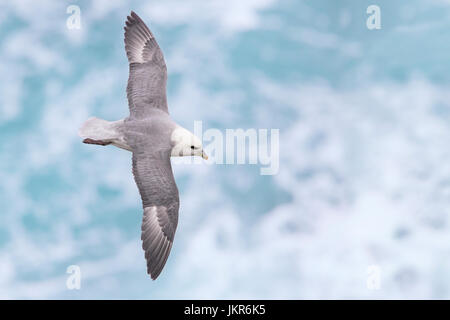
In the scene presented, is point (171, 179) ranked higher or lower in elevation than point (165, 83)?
lower

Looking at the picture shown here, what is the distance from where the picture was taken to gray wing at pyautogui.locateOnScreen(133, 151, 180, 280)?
10.8m

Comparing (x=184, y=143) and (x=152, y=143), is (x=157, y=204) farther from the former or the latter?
(x=184, y=143)

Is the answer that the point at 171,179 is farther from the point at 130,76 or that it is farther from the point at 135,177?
the point at 130,76

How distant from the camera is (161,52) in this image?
1255 centimetres

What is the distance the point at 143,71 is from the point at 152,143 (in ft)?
6.00

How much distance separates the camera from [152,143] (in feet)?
36.5

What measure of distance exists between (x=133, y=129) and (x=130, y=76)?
4.79ft

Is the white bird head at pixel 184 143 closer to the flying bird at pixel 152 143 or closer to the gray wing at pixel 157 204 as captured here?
the flying bird at pixel 152 143

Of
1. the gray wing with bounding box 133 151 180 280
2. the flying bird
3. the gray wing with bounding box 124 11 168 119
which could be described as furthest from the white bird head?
the gray wing with bounding box 124 11 168 119

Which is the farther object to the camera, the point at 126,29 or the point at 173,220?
the point at 126,29

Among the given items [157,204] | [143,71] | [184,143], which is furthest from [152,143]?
[143,71]

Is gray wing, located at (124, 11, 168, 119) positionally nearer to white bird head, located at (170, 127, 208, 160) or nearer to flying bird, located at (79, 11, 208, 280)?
flying bird, located at (79, 11, 208, 280)

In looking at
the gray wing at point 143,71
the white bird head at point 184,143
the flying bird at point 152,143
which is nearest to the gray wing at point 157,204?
the flying bird at point 152,143
